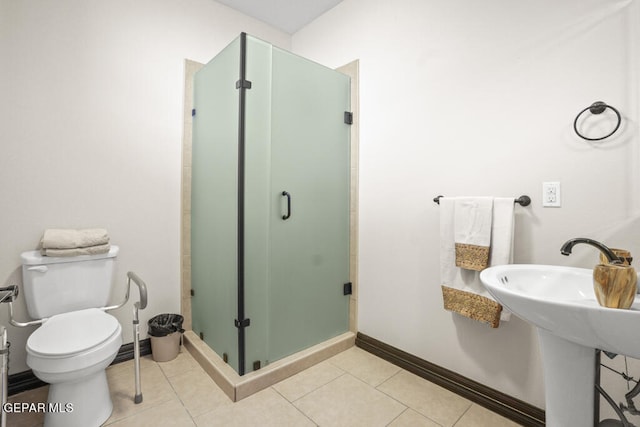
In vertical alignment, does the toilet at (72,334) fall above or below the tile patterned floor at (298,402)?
above

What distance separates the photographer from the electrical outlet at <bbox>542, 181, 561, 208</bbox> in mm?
1370

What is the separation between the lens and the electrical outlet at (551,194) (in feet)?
4.50

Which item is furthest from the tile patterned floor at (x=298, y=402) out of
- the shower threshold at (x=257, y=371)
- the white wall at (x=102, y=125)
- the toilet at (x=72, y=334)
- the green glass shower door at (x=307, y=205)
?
the white wall at (x=102, y=125)

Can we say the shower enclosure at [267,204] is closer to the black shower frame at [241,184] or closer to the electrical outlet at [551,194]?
the black shower frame at [241,184]

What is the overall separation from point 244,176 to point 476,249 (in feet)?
4.28

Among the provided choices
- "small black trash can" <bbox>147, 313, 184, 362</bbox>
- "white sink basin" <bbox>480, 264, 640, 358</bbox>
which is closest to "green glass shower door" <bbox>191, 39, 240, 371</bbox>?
Answer: "small black trash can" <bbox>147, 313, 184, 362</bbox>

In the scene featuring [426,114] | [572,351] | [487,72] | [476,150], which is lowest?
[572,351]

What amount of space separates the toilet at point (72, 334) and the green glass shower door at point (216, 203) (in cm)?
55

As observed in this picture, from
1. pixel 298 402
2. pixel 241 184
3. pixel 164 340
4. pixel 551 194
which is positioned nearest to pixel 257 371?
pixel 298 402

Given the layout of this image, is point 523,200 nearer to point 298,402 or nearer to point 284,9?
point 298,402

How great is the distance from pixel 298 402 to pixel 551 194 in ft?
5.38

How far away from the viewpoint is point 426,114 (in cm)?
186

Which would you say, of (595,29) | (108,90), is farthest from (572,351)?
(108,90)

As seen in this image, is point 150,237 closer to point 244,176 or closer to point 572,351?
point 244,176
